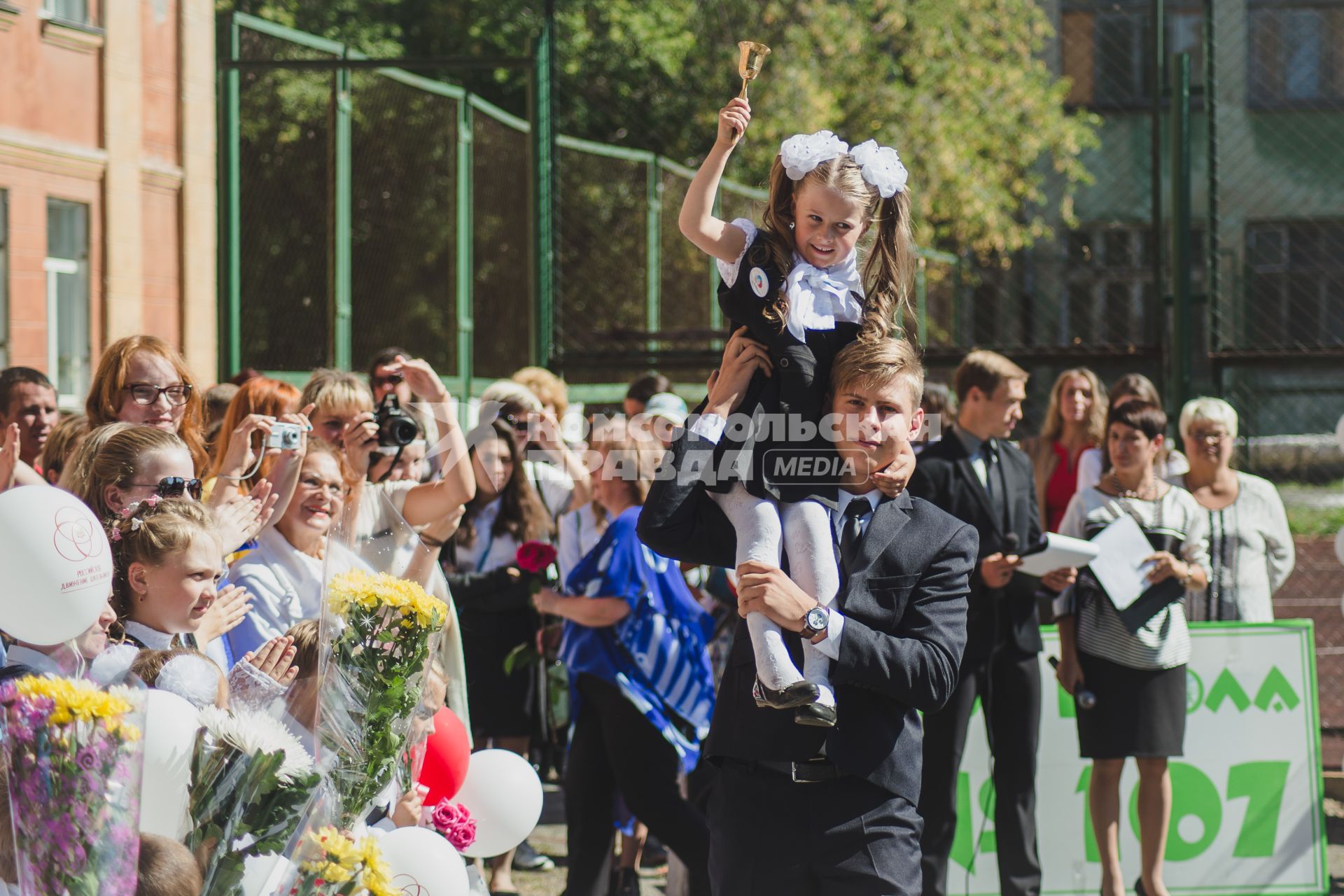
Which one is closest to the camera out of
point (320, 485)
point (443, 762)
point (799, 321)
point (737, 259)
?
point (799, 321)

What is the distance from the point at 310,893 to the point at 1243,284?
58.3 ft

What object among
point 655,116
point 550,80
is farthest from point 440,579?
point 655,116

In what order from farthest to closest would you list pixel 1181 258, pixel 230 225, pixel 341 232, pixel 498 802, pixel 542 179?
pixel 341 232 < pixel 230 225 < pixel 542 179 < pixel 1181 258 < pixel 498 802

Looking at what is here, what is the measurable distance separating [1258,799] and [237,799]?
4.70 metres

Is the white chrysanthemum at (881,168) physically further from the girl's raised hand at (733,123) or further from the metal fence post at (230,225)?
the metal fence post at (230,225)

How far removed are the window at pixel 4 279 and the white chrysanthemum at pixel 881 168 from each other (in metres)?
9.55

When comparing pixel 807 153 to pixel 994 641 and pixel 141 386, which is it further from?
pixel 994 641

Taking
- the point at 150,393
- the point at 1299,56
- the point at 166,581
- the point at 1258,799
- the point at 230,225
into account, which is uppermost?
the point at 1299,56

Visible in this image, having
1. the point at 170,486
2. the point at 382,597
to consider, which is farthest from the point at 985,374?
the point at 382,597

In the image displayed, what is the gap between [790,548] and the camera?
312 cm

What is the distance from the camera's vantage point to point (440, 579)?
3.87 m

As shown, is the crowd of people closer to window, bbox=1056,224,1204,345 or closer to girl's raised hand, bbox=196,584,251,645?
girl's raised hand, bbox=196,584,251,645

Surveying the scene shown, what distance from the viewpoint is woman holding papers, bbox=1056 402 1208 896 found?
5410mm

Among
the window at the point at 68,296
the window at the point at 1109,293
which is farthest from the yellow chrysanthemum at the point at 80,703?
the window at the point at 1109,293
